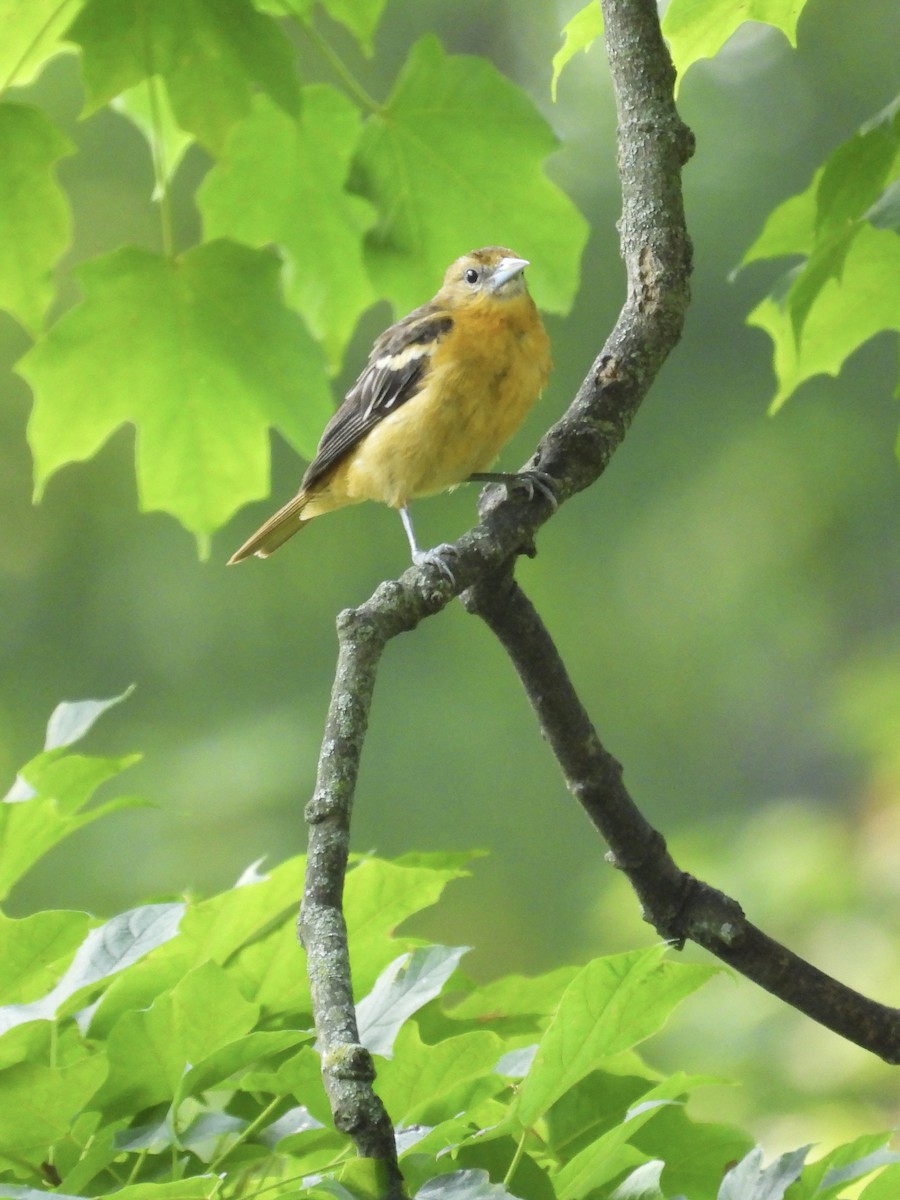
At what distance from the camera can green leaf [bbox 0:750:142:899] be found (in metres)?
1.12

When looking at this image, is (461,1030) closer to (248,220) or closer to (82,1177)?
(82,1177)

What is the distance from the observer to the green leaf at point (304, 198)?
2.22m

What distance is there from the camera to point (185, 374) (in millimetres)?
2195

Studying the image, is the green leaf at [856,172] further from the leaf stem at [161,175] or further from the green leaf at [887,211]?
the leaf stem at [161,175]

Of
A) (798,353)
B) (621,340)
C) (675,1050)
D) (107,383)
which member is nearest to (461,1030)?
(621,340)

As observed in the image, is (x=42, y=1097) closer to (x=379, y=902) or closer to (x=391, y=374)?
(x=379, y=902)

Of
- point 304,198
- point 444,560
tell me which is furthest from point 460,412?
point 444,560

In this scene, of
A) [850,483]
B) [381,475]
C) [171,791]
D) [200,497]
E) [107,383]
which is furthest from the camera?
[850,483]

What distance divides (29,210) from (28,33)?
0.74 feet

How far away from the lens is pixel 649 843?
163cm

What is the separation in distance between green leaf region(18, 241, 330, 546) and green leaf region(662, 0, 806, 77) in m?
0.63

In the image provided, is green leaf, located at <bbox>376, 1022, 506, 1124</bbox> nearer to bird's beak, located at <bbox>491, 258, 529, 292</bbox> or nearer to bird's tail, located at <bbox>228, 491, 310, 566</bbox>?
bird's beak, located at <bbox>491, 258, 529, 292</bbox>

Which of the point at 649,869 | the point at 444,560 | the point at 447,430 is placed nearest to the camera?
the point at 444,560

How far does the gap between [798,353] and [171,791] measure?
4.81 meters
